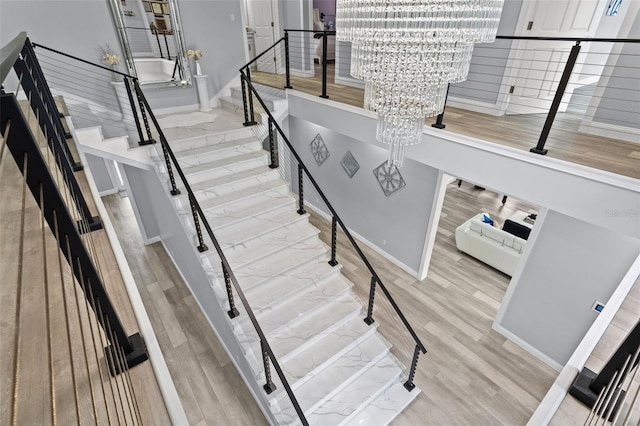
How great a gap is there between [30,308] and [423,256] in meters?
4.83

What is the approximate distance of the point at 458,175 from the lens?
339 cm

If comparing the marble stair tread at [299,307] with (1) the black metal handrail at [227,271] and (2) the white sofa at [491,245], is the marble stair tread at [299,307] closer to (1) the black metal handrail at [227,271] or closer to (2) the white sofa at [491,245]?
(1) the black metal handrail at [227,271]

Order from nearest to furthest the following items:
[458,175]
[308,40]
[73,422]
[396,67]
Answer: [73,422] < [396,67] < [458,175] < [308,40]

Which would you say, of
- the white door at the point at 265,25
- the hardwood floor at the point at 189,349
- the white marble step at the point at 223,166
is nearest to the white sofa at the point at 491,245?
the white marble step at the point at 223,166

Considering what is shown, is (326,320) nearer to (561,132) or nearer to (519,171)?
(519,171)

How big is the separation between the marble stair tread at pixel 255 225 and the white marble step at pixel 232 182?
46cm

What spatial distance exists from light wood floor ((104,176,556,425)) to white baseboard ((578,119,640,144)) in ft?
8.86

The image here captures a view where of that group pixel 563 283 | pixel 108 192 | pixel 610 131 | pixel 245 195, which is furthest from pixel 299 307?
pixel 108 192

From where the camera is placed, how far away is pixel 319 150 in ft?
20.9

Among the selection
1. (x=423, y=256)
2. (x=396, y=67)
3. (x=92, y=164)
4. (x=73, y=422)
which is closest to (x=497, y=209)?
(x=423, y=256)

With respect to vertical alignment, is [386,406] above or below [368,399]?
below

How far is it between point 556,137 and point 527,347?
2.72 metres

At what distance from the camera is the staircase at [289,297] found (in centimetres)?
323

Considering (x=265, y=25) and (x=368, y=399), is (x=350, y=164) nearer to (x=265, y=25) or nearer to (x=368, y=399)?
(x=368, y=399)
